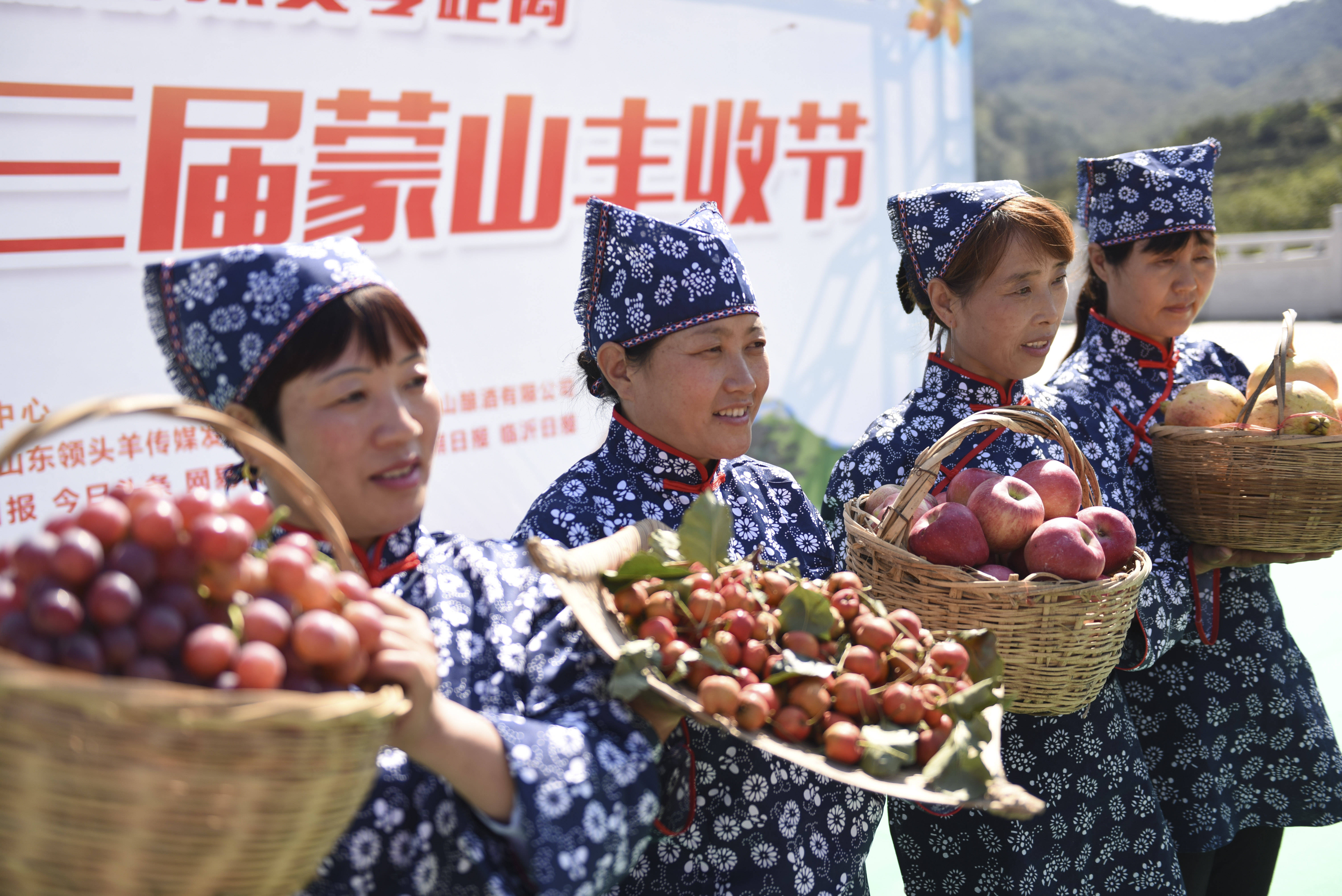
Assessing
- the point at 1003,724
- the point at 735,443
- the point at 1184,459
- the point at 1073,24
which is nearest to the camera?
the point at 735,443

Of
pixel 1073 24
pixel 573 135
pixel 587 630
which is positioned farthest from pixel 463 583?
pixel 1073 24

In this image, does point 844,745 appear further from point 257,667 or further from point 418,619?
point 257,667

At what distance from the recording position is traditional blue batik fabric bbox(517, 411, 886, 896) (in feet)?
5.21

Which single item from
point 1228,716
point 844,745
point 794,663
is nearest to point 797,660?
point 794,663

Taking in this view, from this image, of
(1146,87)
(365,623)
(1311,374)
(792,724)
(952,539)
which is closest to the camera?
(365,623)

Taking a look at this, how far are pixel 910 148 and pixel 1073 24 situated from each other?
84578 mm

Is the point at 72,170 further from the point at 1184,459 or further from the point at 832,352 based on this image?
the point at 832,352

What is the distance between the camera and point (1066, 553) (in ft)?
5.43

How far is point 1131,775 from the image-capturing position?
2.14 m

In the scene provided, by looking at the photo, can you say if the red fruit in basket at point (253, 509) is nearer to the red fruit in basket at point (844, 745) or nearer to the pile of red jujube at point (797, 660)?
the pile of red jujube at point (797, 660)

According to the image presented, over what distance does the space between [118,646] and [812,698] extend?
2.62 ft

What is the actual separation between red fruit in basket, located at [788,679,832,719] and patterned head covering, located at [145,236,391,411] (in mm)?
766

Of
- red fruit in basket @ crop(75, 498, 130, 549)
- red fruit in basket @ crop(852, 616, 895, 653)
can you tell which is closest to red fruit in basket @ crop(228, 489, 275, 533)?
red fruit in basket @ crop(75, 498, 130, 549)

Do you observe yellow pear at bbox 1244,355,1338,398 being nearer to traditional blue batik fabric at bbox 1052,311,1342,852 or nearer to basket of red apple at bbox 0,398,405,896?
traditional blue batik fabric at bbox 1052,311,1342,852
